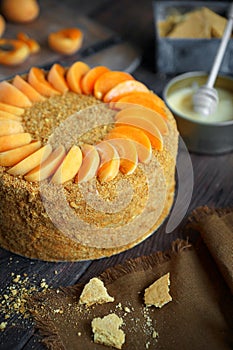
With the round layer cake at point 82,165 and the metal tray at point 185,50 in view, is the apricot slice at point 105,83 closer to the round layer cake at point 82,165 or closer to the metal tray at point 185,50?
the round layer cake at point 82,165

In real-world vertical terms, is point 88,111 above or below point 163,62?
above

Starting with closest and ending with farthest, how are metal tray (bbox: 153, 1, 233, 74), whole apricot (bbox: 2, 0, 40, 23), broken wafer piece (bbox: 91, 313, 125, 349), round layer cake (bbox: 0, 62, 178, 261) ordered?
broken wafer piece (bbox: 91, 313, 125, 349), round layer cake (bbox: 0, 62, 178, 261), metal tray (bbox: 153, 1, 233, 74), whole apricot (bbox: 2, 0, 40, 23)

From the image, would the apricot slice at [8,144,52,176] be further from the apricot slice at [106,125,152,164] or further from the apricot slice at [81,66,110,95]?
the apricot slice at [81,66,110,95]

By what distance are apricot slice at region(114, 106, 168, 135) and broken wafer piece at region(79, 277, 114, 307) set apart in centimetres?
52

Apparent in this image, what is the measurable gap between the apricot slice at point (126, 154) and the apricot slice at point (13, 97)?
1.15 ft

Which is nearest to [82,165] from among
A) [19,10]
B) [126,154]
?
[126,154]

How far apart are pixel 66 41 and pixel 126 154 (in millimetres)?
1024

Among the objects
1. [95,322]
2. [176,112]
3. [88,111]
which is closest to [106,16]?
[176,112]

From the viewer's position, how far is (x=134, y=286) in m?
1.57

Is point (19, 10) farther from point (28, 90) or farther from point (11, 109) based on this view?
point (11, 109)

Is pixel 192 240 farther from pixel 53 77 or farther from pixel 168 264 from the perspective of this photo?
pixel 53 77

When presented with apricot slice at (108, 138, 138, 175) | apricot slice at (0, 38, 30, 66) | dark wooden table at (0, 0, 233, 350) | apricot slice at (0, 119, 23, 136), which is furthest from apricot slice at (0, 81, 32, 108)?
apricot slice at (0, 38, 30, 66)

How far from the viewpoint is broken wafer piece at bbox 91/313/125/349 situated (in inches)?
55.4

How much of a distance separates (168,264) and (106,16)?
66.6 inches
